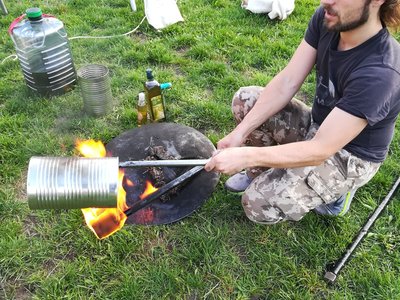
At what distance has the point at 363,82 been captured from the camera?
2.23 meters

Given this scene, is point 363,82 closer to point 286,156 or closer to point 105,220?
point 286,156

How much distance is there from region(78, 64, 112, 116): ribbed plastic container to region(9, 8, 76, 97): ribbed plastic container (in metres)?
0.38

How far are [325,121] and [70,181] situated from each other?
149 cm

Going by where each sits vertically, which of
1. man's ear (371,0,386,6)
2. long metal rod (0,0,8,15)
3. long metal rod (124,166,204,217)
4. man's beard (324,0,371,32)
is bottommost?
long metal rod (124,166,204,217)

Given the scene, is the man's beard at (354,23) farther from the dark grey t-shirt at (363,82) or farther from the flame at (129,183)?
the flame at (129,183)

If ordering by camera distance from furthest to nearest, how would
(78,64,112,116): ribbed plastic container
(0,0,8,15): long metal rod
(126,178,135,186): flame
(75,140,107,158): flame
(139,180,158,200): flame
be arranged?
(0,0,8,15): long metal rod → (78,64,112,116): ribbed plastic container → (75,140,107,158): flame → (126,178,135,186): flame → (139,180,158,200): flame

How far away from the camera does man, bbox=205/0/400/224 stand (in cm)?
225


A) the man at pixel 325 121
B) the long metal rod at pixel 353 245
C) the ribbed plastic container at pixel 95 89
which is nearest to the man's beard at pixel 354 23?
the man at pixel 325 121

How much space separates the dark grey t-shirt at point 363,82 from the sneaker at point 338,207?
1.45 feet

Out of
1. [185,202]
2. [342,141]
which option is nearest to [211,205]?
[185,202]

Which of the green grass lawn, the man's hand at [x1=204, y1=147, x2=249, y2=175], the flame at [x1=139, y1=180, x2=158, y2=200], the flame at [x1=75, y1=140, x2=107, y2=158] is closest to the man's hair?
the man's hand at [x1=204, y1=147, x2=249, y2=175]

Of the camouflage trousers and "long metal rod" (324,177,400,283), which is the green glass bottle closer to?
the camouflage trousers

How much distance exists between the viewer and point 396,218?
3.07 m

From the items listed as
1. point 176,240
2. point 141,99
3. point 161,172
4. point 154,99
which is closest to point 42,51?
point 141,99
